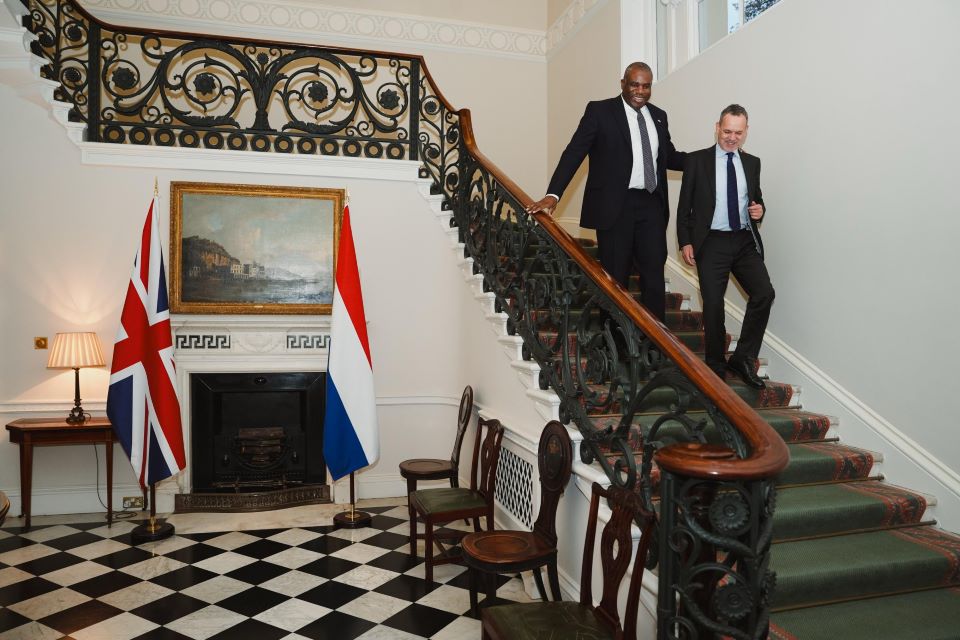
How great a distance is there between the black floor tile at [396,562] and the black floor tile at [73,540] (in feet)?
7.06

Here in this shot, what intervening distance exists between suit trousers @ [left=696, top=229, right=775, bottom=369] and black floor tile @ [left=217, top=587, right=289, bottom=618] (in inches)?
118

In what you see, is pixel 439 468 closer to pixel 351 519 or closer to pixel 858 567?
pixel 351 519

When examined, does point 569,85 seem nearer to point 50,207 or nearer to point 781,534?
point 50,207

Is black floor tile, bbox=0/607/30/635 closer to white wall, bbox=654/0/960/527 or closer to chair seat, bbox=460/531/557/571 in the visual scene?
chair seat, bbox=460/531/557/571

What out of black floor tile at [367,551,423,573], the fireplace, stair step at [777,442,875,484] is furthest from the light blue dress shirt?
the fireplace

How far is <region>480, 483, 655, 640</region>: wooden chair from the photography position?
7.71 feet

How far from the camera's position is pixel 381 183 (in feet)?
19.2

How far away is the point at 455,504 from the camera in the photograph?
3.96 metres

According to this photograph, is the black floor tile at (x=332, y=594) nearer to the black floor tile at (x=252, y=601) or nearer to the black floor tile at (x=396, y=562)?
the black floor tile at (x=252, y=601)

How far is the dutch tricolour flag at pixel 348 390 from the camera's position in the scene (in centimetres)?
478

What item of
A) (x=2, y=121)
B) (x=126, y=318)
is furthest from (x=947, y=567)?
(x=2, y=121)

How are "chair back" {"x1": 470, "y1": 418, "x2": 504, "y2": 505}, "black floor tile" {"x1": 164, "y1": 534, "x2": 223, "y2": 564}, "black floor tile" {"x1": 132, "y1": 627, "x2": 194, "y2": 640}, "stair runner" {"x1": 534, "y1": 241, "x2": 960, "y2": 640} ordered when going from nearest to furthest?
"stair runner" {"x1": 534, "y1": 241, "x2": 960, "y2": 640} → "black floor tile" {"x1": 132, "y1": 627, "x2": 194, "y2": 640} → "chair back" {"x1": 470, "y1": 418, "x2": 504, "y2": 505} → "black floor tile" {"x1": 164, "y1": 534, "x2": 223, "y2": 564}

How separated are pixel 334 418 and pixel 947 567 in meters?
3.74

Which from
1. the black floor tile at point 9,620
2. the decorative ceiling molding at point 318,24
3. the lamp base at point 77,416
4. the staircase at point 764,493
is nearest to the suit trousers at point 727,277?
the staircase at point 764,493
